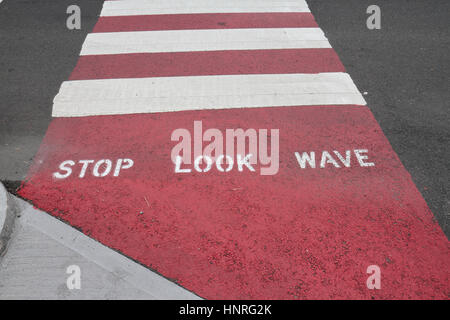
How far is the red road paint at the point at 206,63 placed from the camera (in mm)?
5855

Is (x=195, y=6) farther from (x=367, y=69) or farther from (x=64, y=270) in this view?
(x=64, y=270)

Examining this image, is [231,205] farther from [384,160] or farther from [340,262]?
[384,160]

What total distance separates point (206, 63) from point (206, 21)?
5.26 ft

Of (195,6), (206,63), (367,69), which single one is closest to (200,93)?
(206,63)

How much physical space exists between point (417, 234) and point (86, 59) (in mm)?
5312

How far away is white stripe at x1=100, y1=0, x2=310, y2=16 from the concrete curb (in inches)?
196

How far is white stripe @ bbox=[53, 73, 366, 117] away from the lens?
203 inches

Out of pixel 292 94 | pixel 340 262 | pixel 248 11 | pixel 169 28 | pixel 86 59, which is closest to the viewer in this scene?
pixel 340 262

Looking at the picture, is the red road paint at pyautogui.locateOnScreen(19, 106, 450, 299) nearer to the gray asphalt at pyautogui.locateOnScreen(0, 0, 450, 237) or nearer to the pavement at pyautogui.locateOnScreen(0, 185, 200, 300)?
the pavement at pyautogui.locateOnScreen(0, 185, 200, 300)

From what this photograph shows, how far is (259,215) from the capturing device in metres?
3.74

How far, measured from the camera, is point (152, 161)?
14.2 ft

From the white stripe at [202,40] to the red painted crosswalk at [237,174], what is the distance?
4cm
